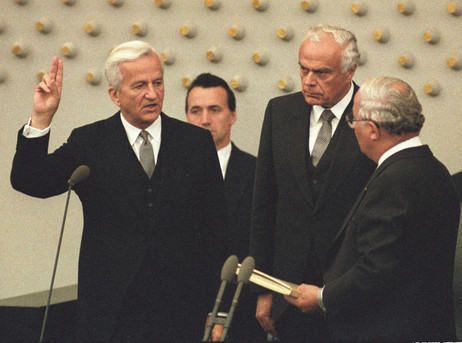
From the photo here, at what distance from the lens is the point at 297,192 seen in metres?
3.30

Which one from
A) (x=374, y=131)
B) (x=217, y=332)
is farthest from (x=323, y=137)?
(x=217, y=332)

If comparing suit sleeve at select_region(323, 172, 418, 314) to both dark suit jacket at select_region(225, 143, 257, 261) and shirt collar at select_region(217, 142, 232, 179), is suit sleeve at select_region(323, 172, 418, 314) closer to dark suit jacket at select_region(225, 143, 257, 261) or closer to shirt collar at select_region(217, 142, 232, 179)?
dark suit jacket at select_region(225, 143, 257, 261)

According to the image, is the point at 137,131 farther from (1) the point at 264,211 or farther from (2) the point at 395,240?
Answer: (2) the point at 395,240

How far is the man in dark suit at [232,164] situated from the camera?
165 inches

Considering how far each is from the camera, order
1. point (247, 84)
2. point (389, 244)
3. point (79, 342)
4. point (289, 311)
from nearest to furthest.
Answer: point (389, 244), point (79, 342), point (289, 311), point (247, 84)

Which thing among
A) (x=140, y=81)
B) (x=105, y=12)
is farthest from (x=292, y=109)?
(x=105, y=12)

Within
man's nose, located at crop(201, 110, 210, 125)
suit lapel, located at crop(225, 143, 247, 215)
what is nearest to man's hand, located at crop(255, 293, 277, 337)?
suit lapel, located at crop(225, 143, 247, 215)

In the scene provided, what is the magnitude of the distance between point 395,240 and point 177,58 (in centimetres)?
257

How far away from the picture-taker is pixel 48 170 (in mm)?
3000

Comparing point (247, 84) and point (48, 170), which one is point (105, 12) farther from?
point (48, 170)

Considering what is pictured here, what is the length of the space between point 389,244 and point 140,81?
113cm

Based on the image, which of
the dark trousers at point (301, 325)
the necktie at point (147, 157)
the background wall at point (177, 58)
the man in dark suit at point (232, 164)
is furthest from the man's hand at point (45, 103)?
the background wall at point (177, 58)

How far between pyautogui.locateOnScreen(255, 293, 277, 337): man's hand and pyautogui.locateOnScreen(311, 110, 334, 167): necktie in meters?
0.56

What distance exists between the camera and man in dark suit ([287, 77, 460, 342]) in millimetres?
2713
